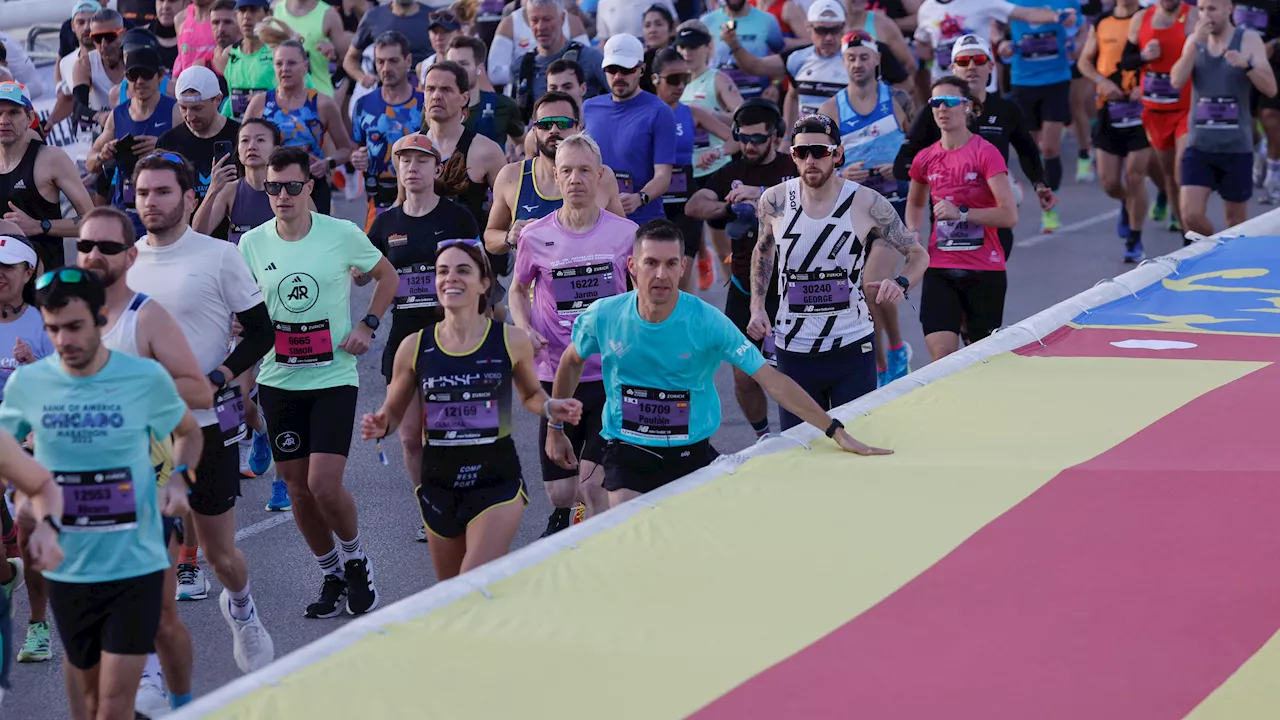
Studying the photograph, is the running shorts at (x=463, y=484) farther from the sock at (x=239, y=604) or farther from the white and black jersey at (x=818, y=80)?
the white and black jersey at (x=818, y=80)

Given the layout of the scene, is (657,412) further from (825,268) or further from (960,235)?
(960,235)

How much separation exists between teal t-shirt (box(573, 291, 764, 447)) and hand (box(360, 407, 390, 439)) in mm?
939

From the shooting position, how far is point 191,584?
7.33 metres

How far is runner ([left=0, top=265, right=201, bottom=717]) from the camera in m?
4.98

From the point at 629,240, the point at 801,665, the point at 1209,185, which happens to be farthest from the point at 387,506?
the point at 1209,185

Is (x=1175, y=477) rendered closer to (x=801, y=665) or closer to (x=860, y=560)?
(x=860, y=560)

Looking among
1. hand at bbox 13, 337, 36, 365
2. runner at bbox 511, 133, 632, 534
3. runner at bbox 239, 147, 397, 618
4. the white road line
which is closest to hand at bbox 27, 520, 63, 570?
hand at bbox 13, 337, 36, 365

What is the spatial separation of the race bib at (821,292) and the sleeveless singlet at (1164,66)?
6512 mm

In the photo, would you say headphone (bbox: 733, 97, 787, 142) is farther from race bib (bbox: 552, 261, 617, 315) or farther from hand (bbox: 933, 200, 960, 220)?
race bib (bbox: 552, 261, 617, 315)

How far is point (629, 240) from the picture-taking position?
7602 millimetres

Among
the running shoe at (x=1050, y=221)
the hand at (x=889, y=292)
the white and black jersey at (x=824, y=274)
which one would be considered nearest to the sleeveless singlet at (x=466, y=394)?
the white and black jersey at (x=824, y=274)

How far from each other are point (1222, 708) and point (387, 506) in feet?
16.1

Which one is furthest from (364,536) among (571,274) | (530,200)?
(530,200)

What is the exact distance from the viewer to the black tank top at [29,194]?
28.6 feet
